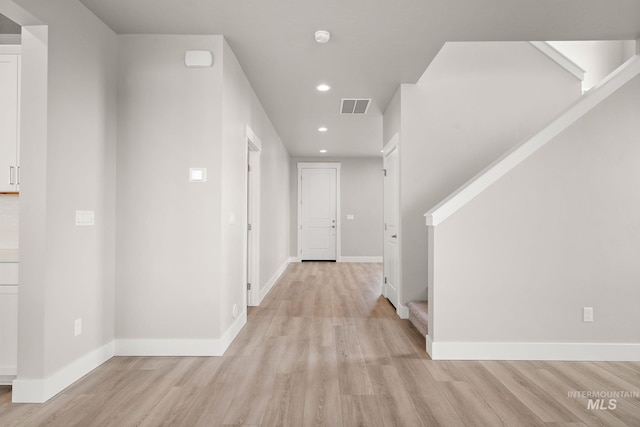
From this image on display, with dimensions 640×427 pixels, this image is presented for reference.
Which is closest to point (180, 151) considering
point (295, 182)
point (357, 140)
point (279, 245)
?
point (279, 245)

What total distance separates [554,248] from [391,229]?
219 cm

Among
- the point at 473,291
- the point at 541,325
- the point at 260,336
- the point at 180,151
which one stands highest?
the point at 180,151

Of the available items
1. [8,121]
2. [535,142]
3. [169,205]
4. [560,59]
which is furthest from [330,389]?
[560,59]

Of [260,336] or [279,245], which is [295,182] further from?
[260,336]

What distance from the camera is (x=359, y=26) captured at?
2980 millimetres

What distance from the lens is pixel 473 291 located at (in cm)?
298

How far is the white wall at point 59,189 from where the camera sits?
7.57 feet

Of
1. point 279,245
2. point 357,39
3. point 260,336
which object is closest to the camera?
point 357,39

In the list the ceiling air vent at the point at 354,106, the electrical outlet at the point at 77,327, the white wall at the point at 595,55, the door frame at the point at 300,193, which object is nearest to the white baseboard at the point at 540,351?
the electrical outlet at the point at 77,327

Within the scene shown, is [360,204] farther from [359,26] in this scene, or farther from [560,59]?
Result: [359,26]

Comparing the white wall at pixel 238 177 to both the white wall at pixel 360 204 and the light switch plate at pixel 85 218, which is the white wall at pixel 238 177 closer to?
the light switch plate at pixel 85 218

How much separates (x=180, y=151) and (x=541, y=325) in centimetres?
323

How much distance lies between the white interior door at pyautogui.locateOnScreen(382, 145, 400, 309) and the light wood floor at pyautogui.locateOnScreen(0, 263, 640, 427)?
118 cm

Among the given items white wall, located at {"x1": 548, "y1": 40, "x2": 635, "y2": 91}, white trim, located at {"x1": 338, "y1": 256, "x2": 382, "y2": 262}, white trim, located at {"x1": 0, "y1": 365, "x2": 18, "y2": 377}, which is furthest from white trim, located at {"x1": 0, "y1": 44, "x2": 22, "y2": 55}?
white trim, located at {"x1": 338, "y1": 256, "x2": 382, "y2": 262}
